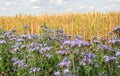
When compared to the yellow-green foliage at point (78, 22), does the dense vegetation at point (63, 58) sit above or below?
above

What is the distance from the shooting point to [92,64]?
480cm

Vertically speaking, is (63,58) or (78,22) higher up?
(63,58)

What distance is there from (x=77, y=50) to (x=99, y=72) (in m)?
0.45

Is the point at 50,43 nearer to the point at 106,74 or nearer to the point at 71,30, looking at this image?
the point at 106,74

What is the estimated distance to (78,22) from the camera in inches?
451

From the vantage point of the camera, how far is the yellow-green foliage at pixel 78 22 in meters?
11.0

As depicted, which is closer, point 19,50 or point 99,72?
point 99,72

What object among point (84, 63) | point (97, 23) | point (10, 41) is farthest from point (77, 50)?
point (97, 23)

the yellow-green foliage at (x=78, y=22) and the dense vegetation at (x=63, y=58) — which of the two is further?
the yellow-green foliage at (x=78, y=22)

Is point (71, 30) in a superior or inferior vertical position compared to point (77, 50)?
inferior

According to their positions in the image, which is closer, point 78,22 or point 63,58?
point 63,58

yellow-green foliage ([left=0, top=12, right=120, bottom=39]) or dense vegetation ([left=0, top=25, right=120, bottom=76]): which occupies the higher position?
dense vegetation ([left=0, top=25, right=120, bottom=76])

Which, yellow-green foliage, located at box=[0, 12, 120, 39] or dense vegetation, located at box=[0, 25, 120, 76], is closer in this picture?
dense vegetation, located at box=[0, 25, 120, 76]

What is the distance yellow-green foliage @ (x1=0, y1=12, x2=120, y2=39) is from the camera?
11.0 meters
